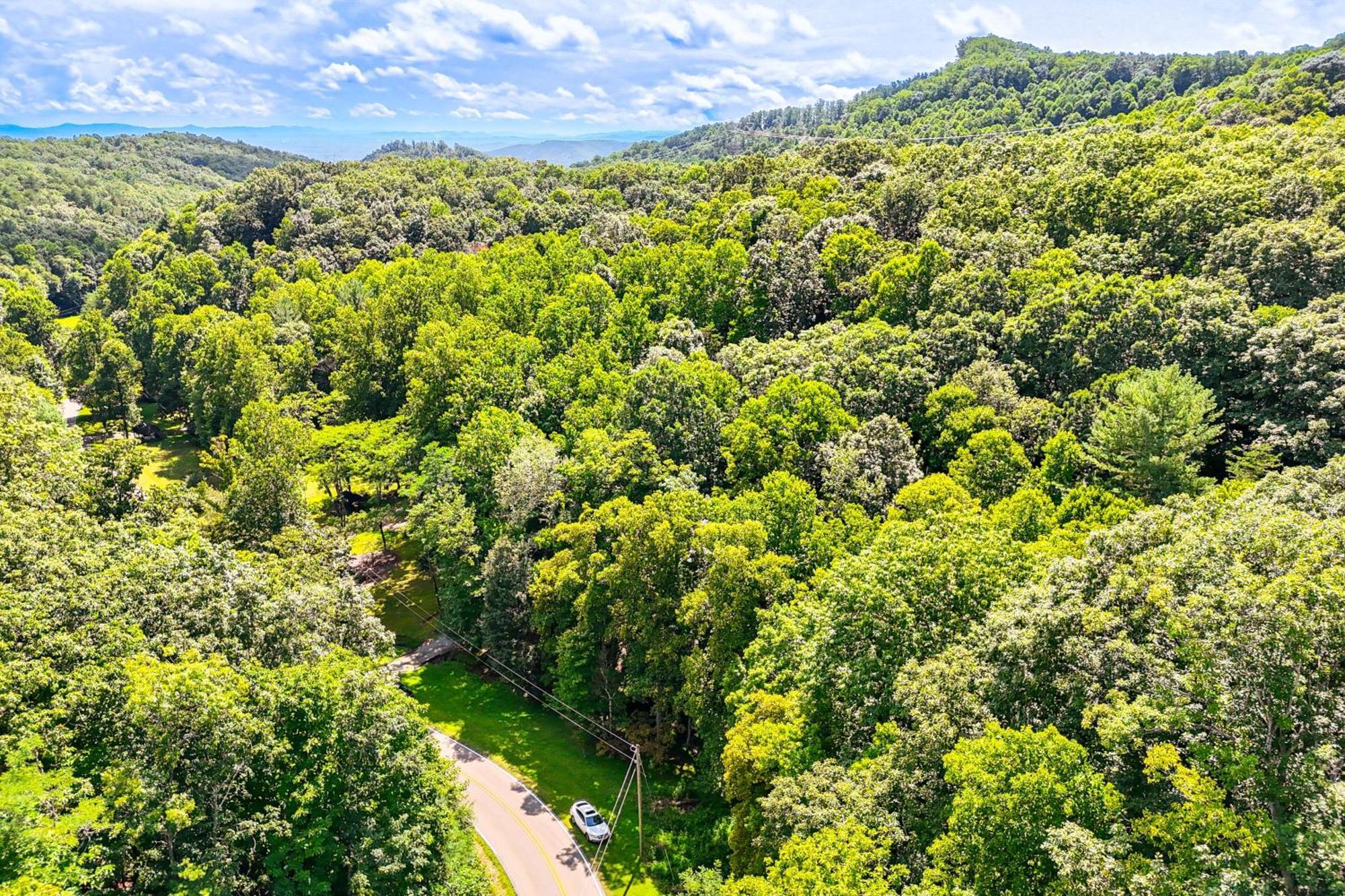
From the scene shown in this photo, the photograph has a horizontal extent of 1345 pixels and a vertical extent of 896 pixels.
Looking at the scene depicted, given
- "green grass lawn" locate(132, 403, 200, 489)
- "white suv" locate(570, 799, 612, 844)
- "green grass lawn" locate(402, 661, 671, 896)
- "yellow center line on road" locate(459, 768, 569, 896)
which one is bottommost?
"yellow center line on road" locate(459, 768, 569, 896)

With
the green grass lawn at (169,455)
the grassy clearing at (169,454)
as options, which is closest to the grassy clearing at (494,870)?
the grassy clearing at (169,454)

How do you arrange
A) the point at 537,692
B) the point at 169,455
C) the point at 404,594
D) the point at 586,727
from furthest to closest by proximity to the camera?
the point at 169,455, the point at 404,594, the point at 537,692, the point at 586,727

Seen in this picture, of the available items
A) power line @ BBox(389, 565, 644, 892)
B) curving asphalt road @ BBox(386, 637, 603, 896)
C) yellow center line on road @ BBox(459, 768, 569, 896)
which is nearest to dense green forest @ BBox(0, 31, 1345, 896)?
power line @ BBox(389, 565, 644, 892)

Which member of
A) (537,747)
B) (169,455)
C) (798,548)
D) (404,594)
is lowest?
(537,747)

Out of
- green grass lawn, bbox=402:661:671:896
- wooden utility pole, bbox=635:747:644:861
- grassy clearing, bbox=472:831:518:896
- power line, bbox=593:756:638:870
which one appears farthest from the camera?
green grass lawn, bbox=402:661:671:896

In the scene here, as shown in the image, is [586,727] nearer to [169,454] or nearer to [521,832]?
[521,832]

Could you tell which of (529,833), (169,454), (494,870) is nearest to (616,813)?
(529,833)

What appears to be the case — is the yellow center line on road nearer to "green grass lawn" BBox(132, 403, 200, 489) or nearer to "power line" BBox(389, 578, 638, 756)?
"power line" BBox(389, 578, 638, 756)
